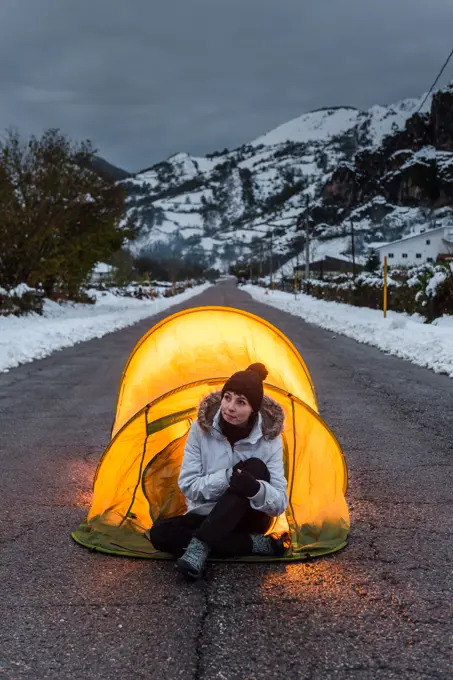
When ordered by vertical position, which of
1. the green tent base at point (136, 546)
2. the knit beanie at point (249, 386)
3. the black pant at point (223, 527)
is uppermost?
the knit beanie at point (249, 386)

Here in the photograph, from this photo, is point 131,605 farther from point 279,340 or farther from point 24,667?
point 279,340

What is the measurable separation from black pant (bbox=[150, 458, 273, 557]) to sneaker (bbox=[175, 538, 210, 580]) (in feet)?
0.15

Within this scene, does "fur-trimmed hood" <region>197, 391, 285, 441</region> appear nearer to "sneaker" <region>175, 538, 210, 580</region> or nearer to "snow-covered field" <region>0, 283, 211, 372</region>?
"sneaker" <region>175, 538, 210, 580</region>

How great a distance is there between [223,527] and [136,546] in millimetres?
594

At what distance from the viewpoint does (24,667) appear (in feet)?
8.36

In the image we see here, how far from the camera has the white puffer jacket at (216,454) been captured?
3635 millimetres

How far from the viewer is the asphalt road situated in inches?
101

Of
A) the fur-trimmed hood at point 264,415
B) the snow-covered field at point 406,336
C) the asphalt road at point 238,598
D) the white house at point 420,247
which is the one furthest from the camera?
the white house at point 420,247

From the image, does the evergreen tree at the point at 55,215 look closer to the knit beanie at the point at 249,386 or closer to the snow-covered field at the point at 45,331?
the snow-covered field at the point at 45,331

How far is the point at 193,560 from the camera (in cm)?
334

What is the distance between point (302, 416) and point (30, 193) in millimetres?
25041

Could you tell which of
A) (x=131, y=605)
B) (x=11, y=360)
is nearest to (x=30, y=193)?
(x=11, y=360)

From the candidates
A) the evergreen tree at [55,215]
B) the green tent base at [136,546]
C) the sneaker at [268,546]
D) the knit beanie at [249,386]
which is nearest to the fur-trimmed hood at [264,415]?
the knit beanie at [249,386]

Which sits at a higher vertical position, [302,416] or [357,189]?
[357,189]
